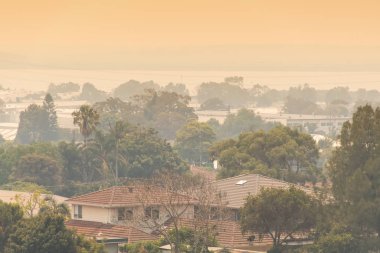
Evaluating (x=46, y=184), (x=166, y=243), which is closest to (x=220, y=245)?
(x=166, y=243)

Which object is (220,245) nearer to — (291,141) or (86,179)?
(291,141)

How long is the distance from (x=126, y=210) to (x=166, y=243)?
23.6ft

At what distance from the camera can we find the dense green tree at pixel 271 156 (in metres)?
85.8

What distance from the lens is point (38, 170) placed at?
102812mm

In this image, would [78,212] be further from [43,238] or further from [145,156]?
[145,156]

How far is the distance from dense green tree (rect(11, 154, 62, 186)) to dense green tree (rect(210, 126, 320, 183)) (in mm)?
17260

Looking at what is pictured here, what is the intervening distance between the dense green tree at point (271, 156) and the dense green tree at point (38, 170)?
56.6 feet

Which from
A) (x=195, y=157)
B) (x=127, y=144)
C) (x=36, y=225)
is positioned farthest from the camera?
(x=195, y=157)

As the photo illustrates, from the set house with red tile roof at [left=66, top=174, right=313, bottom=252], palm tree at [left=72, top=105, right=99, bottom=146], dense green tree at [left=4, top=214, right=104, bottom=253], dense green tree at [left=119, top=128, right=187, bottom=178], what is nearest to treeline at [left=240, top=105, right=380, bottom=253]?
house with red tile roof at [left=66, top=174, right=313, bottom=252]

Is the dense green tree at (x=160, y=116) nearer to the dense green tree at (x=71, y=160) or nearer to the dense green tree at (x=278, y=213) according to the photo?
the dense green tree at (x=71, y=160)

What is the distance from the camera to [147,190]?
61.2 metres

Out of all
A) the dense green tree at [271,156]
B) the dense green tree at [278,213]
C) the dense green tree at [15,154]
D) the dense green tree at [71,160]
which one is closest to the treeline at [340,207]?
the dense green tree at [278,213]

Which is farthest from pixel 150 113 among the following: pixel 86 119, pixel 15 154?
pixel 86 119

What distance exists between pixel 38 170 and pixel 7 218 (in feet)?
154
